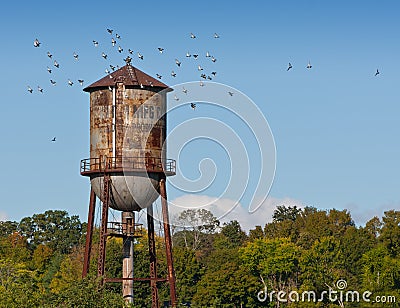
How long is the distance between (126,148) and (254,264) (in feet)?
159

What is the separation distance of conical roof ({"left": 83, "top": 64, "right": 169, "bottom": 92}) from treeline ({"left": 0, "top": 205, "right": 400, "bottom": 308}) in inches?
479

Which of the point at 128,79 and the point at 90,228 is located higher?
the point at 128,79

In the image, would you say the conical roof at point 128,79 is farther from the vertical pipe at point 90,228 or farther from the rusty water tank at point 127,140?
the vertical pipe at point 90,228

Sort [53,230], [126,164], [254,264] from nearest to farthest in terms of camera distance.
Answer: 1. [126,164]
2. [254,264]
3. [53,230]

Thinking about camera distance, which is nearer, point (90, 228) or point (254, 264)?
point (90, 228)

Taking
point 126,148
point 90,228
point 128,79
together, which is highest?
point 128,79

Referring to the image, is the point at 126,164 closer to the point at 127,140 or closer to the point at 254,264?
the point at 127,140

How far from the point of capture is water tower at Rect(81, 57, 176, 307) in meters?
56.3

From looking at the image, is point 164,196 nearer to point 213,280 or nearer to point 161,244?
point 213,280

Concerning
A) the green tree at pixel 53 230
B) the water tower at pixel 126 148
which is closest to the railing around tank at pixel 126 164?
the water tower at pixel 126 148

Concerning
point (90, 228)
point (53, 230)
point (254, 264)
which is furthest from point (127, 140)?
point (53, 230)

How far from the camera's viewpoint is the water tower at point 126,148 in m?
56.3

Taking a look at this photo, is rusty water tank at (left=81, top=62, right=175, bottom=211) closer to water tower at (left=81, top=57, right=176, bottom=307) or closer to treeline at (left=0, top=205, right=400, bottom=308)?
water tower at (left=81, top=57, right=176, bottom=307)

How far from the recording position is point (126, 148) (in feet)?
185
